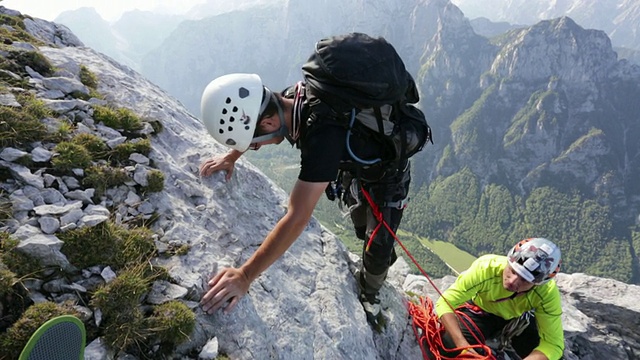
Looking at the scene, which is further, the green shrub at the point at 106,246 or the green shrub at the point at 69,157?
the green shrub at the point at 69,157

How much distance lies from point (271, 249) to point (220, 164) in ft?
9.58

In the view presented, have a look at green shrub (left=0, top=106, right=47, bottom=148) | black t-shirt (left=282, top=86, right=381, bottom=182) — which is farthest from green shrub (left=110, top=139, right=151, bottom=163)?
black t-shirt (left=282, top=86, right=381, bottom=182)

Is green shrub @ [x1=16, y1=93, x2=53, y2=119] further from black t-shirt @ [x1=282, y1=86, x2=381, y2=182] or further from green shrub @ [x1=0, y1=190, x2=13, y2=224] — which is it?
black t-shirt @ [x1=282, y1=86, x2=381, y2=182]

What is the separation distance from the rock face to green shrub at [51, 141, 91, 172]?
0.20 meters

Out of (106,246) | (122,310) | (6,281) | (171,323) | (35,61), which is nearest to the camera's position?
(6,281)

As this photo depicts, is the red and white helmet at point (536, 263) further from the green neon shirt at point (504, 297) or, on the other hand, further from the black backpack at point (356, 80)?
the black backpack at point (356, 80)

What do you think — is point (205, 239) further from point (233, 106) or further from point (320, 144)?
point (320, 144)

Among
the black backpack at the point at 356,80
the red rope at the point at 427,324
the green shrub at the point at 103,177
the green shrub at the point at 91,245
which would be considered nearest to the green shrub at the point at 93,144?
the green shrub at the point at 103,177

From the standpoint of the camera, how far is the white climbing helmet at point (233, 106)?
15.8 ft

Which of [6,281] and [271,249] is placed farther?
[271,249]

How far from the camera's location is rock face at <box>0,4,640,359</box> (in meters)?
4.20

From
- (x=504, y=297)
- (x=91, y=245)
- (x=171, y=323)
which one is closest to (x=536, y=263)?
(x=504, y=297)

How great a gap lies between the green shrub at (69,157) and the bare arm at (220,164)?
6.04ft

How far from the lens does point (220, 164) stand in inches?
255
